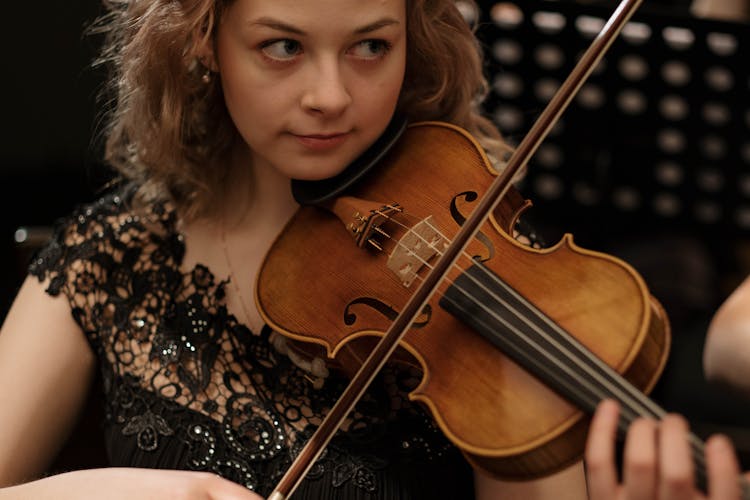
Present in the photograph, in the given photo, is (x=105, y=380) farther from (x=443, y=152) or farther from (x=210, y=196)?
(x=443, y=152)

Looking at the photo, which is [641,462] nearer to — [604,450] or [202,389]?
[604,450]

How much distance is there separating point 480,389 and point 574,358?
0.26 ft

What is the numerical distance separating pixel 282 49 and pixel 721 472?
1.70 ft

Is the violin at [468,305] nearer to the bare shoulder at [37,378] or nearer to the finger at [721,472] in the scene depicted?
the finger at [721,472]

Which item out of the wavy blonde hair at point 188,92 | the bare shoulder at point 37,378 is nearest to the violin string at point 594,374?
the wavy blonde hair at point 188,92

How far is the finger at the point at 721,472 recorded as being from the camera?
2.00 feet

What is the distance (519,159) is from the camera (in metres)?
0.76

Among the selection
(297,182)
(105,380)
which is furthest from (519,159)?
(105,380)

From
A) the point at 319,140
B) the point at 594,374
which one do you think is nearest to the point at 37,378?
the point at 319,140

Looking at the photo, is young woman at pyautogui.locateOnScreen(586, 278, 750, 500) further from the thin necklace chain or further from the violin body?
the thin necklace chain

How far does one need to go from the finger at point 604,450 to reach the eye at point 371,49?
41cm

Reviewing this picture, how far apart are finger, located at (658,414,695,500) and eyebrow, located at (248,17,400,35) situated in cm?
45

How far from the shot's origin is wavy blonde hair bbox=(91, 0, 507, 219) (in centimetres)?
99

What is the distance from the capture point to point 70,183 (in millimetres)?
1823
